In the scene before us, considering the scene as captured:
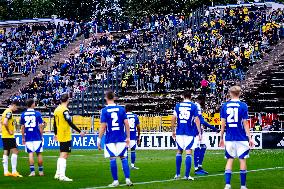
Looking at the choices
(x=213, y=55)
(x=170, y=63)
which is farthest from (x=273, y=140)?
(x=170, y=63)

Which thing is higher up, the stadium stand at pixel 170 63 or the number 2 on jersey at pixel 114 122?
the stadium stand at pixel 170 63

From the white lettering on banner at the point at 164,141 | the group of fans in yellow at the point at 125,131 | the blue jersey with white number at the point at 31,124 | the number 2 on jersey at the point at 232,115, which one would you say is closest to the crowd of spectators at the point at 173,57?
the white lettering on banner at the point at 164,141

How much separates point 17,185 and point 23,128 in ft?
9.85

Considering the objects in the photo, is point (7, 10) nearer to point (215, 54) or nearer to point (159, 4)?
point (159, 4)

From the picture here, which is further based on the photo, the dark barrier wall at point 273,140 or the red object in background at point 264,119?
the red object in background at point 264,119

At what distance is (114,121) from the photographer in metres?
18.7

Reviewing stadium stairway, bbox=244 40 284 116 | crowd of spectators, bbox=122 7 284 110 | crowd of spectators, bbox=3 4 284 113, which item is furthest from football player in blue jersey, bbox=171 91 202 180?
crowd of spectators, bbox=122 7 284 110

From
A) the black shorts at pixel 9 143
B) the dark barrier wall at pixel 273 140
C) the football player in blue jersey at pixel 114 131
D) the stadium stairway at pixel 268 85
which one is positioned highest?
the stadium stairway at pixel 268 85

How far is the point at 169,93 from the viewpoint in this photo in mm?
52250

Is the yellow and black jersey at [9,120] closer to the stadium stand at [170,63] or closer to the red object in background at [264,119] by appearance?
the red object in background at [264,119]

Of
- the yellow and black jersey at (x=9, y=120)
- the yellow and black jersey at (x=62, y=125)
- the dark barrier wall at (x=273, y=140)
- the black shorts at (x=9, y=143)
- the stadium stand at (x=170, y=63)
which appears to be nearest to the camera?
the yellow and black jersey at (x=62, y=125)

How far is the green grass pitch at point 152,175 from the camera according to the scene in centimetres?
1954

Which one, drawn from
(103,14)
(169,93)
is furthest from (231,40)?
(103,14)

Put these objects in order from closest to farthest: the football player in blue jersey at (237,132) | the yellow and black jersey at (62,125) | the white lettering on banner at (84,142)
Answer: the football player in blue jersey at (237,132) → the yellow and black jersey at (62,125) → the white lettering on banner at (84,142)
